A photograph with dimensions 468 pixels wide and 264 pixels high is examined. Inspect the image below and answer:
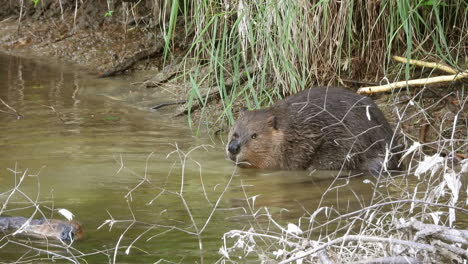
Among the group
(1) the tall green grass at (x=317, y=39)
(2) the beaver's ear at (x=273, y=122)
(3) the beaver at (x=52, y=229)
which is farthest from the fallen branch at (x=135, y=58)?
(3) the beaver at (x=52, y=229)

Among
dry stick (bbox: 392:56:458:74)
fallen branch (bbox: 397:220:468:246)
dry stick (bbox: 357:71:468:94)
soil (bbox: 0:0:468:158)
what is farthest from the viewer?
soil (bbox: 0:0:468:158)

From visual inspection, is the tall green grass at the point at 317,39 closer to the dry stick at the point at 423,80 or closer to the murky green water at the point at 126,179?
the dry stick at the point at 423,80

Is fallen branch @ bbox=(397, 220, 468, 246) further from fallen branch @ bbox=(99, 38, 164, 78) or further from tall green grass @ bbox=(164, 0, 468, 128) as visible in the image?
fallen branch @ bbox=(99, 38, 164, 78)

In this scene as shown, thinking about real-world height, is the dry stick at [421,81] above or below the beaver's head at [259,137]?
above

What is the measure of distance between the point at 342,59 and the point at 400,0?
3.42 feet

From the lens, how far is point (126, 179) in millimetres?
5879

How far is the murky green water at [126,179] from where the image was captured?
452cm

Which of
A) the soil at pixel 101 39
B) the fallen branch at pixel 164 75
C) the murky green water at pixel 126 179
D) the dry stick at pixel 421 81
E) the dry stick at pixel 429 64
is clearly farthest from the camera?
the soil at pixel 101 39

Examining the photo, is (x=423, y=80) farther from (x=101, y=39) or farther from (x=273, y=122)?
(x=101, y=39)

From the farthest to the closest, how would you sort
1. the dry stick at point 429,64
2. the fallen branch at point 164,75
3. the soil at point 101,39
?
the soil at point 101,39 < the fallen branch at point 164,75 < the dry stick at point 429,64

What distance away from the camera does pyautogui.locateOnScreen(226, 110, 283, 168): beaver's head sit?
645cm

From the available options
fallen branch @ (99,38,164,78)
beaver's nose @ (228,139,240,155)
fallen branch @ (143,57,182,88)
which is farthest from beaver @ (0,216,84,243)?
fallen branch @ (99,38,164,78)

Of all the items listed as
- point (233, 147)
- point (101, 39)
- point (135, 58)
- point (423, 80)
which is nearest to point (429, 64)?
point (423, 80)

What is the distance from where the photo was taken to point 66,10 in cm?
1091
